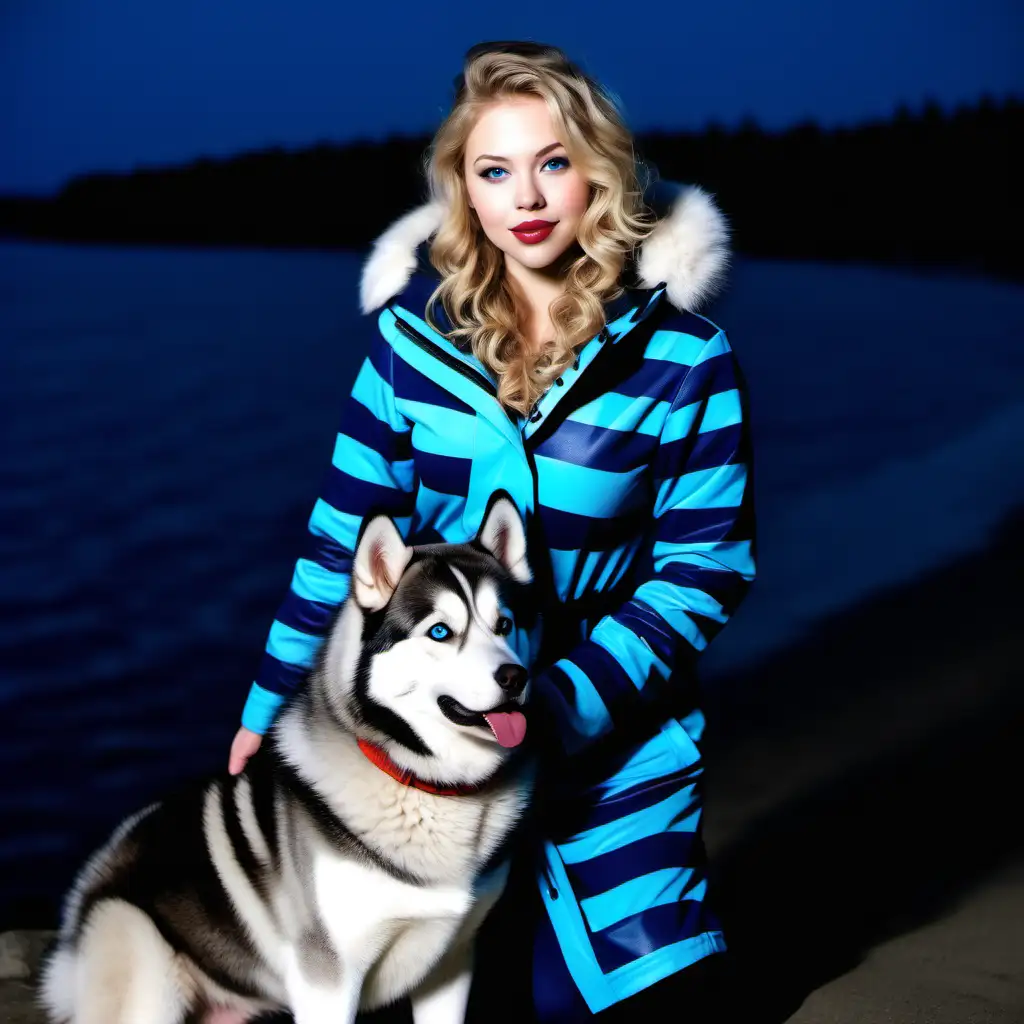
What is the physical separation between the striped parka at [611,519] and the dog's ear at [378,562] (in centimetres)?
34

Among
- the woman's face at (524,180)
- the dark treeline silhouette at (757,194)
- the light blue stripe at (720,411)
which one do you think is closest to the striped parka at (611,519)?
the light blue stripe at (720,411)

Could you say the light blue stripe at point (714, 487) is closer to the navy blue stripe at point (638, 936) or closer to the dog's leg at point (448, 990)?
the navy blue stripe at point (638, 936)

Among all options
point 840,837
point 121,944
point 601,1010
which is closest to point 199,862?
point 121,944

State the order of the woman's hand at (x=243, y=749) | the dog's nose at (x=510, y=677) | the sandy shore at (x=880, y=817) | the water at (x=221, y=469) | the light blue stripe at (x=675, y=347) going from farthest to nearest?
the water at (x=221, y=469) → the sandy shore at (x=880, y=817) → the woman's hand at (x=243, y=749) → the light blue stripe at (x=675, y=347) → the dog's nose at (x=510, y=677)

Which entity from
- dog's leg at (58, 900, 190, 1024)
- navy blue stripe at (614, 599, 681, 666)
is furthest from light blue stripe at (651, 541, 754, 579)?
dog's leg at (58, 900, 190, 1024)

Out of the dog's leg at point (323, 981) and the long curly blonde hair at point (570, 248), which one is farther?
the long curly blonde hair at point (570, 248)

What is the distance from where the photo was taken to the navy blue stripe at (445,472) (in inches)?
89.8

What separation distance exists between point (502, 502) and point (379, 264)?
666 mm

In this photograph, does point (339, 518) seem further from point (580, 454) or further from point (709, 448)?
point (709, 448)

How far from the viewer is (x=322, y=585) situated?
7.53 ft

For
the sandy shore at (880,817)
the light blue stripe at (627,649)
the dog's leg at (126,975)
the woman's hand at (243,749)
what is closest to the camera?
the dog's leg at (126,975)

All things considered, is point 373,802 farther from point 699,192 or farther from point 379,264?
point 699,192

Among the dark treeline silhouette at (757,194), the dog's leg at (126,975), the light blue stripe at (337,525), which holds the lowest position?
the dog's leg at (126,975)

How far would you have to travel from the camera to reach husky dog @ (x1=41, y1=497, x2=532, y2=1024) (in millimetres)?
1893
